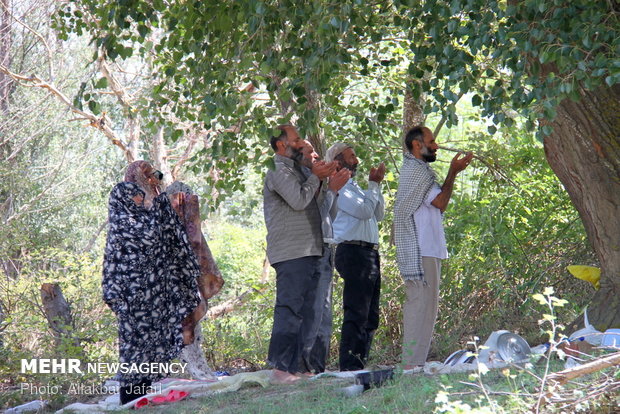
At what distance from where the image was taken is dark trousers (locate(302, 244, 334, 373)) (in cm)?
636

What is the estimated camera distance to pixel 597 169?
19.0ft

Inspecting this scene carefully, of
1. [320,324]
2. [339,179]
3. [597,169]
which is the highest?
[339,179]

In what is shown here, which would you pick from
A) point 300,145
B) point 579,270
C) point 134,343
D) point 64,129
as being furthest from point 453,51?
point 64,129

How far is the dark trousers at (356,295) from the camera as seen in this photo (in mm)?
6492

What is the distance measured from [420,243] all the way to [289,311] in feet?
3.57

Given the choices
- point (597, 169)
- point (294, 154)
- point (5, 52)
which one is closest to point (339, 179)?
point (294, 154)

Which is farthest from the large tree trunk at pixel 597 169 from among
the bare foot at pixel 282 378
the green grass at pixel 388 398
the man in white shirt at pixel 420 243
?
the bare foot at pixel 282 378

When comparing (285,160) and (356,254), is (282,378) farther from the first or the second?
(285,160)

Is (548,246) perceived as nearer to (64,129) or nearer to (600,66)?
(600,66)

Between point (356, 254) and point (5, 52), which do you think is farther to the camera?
point (5, 52)

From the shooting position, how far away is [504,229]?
8.02 meters

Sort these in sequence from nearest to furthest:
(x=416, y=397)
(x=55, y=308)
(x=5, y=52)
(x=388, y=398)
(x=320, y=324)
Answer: (x=416, y=397) < (x=388, y=398) < (x=320, y=324) < (x=55, y=308) < (x=5, y=52)

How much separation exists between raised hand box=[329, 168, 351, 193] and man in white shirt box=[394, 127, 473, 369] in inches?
16.9

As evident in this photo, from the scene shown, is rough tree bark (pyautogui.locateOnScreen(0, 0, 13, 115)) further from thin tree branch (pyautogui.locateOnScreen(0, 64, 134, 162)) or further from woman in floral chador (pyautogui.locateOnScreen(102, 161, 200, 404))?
woman in floral chador (pyautogui.locateOnScreen(102, 161, 200, 404))
